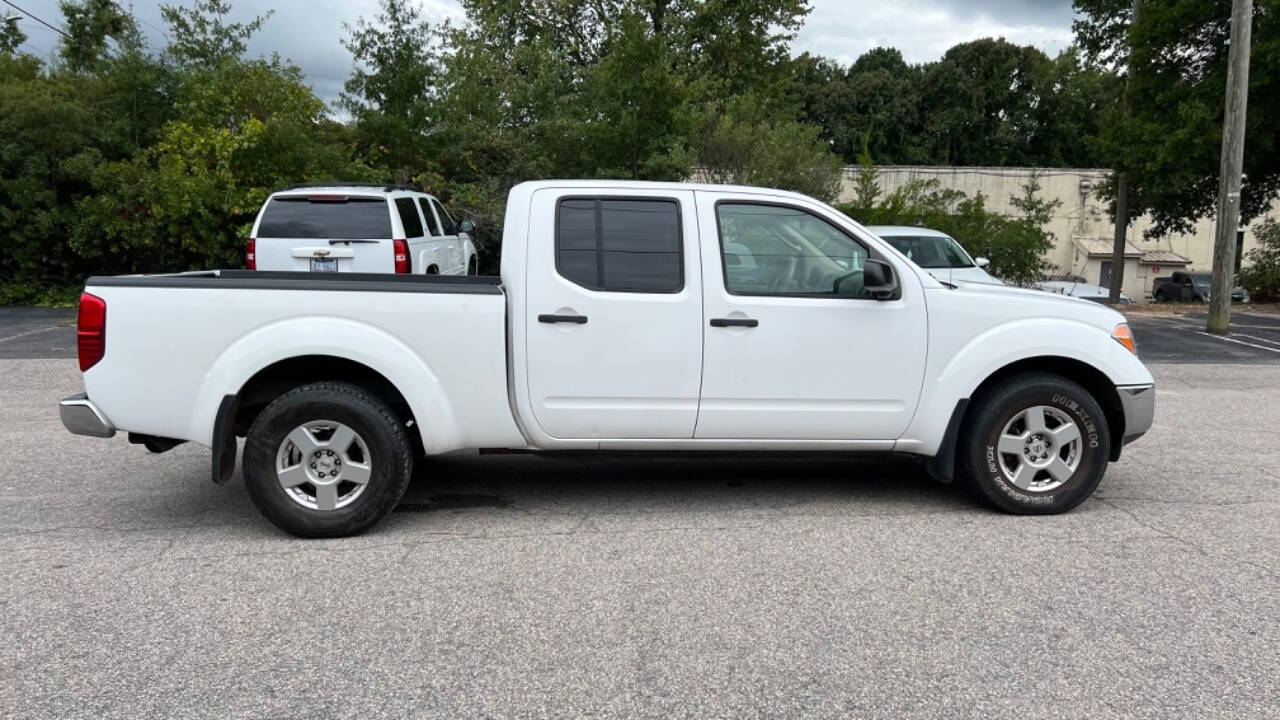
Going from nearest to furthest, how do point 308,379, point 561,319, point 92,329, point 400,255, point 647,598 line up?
point 647,598
point 92,329
point 561,319
point 308,379
point 400,255

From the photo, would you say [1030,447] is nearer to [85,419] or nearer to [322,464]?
[322,464]

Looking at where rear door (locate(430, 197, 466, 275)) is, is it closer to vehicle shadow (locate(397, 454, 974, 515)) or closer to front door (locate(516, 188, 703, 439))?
vehicle shadow (locate(397, 454, 974, 515))

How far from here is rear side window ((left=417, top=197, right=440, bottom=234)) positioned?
13416mm

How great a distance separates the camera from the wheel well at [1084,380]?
18.0ft

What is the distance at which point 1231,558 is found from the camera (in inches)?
189

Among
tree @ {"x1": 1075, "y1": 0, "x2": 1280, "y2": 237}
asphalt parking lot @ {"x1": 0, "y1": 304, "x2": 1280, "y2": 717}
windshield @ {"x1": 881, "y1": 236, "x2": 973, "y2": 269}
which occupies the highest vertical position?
tree @ {"x1": 1075, "y1": 0, "x2": 1280, "y2": 237}

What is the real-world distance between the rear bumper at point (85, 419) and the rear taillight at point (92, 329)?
21 centimetres

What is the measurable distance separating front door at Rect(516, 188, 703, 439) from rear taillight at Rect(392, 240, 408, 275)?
6.71 meters

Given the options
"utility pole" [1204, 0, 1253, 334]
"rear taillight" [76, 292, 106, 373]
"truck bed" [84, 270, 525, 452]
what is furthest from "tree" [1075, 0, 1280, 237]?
"rear taillight" [76, 292, 106, 373]

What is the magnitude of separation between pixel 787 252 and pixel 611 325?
1075mm

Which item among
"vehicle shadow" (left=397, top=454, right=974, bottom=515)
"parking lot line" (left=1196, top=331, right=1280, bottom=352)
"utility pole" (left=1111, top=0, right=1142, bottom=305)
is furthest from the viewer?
"utility pole" (left=1111, top=0, right=1142, bottom=305)

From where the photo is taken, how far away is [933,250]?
13.7 meters

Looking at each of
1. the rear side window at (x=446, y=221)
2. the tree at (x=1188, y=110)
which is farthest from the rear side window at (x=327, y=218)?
the tree at (x=1188, y=110)

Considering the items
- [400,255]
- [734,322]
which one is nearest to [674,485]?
[734,322]
